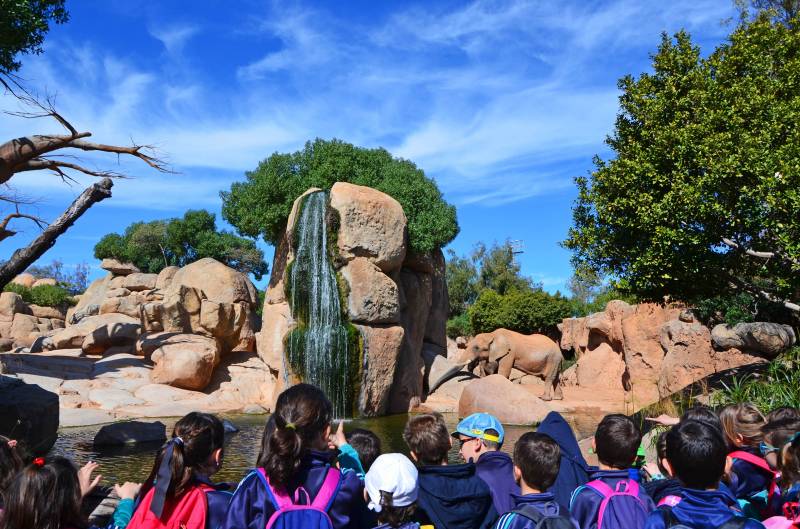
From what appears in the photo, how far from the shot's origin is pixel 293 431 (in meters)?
2.87

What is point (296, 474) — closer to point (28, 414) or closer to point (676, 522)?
point (676, 522)

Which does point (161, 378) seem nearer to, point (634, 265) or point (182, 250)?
point (634, 265)

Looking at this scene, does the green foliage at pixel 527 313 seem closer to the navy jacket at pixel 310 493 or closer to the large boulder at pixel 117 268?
the large boulder at pixel 117 268

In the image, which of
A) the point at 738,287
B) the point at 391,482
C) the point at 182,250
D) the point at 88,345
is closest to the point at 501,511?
the point at 391,482

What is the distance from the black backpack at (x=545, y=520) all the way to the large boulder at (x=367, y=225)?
1469cm

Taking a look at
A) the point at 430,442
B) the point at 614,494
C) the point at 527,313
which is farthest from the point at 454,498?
the point at 527,313

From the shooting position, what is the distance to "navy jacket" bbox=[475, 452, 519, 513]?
3418 millimetres

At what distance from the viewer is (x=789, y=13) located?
68.8ft

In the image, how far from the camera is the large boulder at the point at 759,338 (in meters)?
14.1

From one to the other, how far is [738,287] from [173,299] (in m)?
16.6

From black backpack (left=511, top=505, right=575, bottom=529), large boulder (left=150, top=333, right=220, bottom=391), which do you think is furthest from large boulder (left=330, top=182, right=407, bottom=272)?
black backpack (left=511, top=505, right=575, bottom=529)

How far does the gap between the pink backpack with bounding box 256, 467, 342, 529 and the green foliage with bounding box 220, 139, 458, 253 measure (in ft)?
57.9

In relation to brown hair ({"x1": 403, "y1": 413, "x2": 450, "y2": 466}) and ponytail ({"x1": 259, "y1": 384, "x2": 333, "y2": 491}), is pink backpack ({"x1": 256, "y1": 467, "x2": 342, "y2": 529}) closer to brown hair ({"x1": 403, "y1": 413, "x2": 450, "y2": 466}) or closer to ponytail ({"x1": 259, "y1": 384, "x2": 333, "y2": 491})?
ponytail ({"x1": 259, "y1": 384, "x2": 333, "y2": 491})

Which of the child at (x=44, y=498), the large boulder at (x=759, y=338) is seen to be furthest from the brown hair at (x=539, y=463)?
the large boulder at (x=759, y=338)
